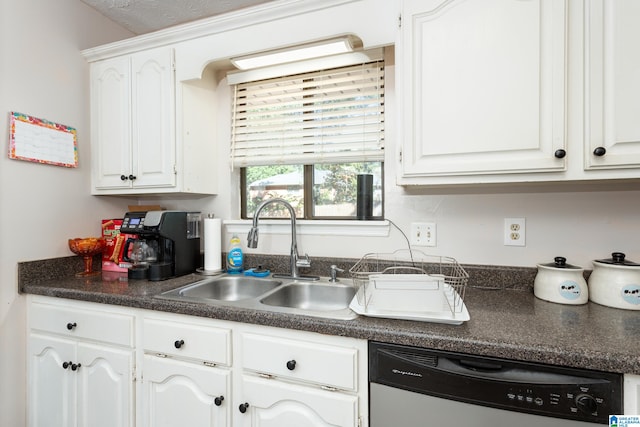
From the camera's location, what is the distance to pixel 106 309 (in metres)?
1.30

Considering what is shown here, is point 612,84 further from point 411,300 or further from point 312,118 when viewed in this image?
point 312,118

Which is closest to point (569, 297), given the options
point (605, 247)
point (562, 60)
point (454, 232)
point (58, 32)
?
point (605, 247)

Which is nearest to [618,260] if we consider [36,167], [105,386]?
[105,386]

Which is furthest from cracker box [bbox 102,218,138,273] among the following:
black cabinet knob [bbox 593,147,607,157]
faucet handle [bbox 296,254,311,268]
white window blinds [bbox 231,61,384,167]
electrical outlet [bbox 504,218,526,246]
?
black cabinet knob [bbox 593,147,607,157]

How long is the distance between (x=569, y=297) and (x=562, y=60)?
825 mm

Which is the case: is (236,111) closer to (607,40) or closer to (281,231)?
(281,231)

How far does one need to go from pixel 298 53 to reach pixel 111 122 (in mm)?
1158

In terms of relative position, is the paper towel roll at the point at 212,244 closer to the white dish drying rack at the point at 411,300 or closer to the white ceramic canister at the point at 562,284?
the white dish drying rack at the point at 411,300

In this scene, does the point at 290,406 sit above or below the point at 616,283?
below

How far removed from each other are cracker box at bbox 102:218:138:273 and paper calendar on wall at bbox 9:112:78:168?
1.27ft

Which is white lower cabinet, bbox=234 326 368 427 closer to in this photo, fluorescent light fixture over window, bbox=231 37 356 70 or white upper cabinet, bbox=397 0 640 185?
white upper cabinet, bbox=397 0 640 185

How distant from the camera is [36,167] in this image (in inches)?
60.9

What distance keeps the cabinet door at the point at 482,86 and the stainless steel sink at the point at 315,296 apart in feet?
2.04

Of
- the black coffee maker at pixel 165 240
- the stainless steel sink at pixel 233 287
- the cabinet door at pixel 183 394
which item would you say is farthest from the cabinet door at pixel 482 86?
the black coffee maker at pixel 165 240
